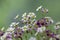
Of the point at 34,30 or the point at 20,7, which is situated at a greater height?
the point at 20,7

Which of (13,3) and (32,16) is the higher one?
(13,3)

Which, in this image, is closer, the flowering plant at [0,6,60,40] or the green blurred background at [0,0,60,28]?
the flowering plant at [0,6,60,40]

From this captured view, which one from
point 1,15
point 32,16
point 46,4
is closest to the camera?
point 32,16

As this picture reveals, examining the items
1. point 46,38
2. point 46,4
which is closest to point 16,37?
point 46,38

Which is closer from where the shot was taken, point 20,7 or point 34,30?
point 34,30

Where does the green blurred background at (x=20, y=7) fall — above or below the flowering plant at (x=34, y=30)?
above

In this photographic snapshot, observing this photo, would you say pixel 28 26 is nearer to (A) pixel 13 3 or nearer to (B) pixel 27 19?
(B) pixel 27 19

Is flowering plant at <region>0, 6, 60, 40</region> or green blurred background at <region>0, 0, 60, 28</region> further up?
→ green blurred background at <region>0, 0, 60, 28</region>

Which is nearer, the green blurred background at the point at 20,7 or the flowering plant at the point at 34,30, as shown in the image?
the flowering plant at the point at 34,30
